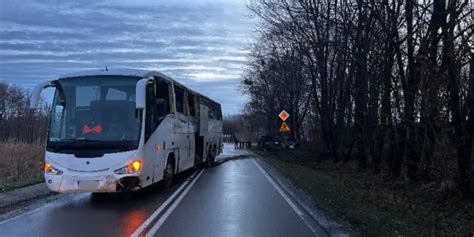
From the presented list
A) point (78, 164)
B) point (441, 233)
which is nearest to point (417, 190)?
point (441, 233)

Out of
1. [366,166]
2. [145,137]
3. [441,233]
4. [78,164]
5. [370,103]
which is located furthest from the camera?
[366,166]

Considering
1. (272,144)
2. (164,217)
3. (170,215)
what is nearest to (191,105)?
(170,215)

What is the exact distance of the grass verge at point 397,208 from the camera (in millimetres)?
9914

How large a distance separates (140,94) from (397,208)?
6.91 m

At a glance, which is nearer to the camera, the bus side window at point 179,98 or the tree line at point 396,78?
the tree line at point 396,78

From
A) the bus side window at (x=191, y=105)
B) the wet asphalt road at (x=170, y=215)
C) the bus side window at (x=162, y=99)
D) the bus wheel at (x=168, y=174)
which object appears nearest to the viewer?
the wet asphalt road at (x=170, y=215)

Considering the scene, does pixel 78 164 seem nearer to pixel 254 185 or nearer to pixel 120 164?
pixel 120 164

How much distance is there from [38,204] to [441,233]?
30.4 feet

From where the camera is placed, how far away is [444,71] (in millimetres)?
14477

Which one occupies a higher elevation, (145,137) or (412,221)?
(145,137)

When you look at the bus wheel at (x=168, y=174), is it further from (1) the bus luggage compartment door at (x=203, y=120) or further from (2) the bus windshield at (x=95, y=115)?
(1) the bus luggage compartment door at (x=203, y=120)

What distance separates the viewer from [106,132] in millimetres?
12789

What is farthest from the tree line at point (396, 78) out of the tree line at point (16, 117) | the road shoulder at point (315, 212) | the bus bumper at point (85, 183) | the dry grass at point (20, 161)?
the tree line at point (16, 117)

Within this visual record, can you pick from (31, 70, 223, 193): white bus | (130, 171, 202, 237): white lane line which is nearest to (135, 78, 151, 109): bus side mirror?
(31, 70, 223, 193): white bus
